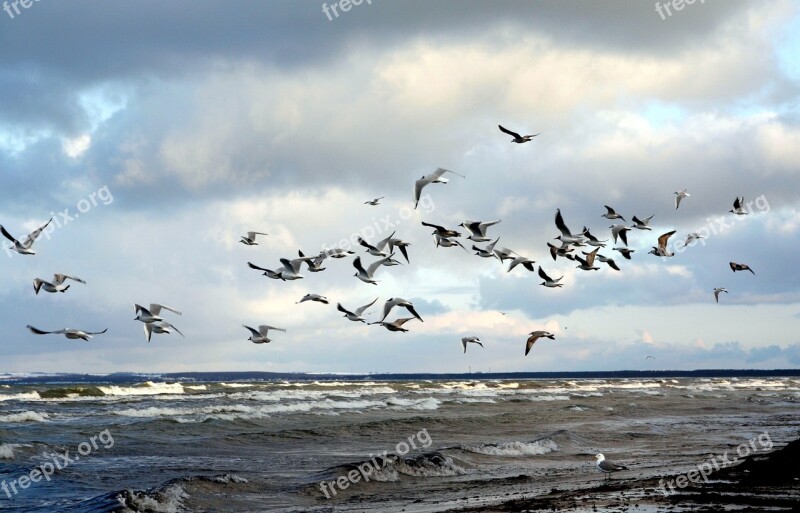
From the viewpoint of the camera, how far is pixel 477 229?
2192cm

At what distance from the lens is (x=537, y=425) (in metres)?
34.3

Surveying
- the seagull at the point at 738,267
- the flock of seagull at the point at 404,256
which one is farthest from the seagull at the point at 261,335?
the seagull at the point at 738,267

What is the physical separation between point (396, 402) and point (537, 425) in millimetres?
16666

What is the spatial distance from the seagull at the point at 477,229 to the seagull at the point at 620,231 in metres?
4.07

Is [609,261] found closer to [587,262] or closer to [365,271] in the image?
[587,262]

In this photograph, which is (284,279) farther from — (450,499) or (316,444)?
(450,499)

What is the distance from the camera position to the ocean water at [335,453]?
16906mm

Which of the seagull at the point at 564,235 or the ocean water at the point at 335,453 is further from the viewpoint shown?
the seagull at the point at 564,235

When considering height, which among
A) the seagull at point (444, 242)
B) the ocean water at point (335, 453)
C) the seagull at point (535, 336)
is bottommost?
the ocean water at point (335, 453)

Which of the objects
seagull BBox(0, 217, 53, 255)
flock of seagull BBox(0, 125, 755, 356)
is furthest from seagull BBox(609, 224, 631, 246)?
seagull BBox(0, 217, 53, 255)

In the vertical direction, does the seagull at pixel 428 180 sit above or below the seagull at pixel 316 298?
above

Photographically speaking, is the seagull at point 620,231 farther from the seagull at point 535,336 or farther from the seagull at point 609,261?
the seagull at point 535,336

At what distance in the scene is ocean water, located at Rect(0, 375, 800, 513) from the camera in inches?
666

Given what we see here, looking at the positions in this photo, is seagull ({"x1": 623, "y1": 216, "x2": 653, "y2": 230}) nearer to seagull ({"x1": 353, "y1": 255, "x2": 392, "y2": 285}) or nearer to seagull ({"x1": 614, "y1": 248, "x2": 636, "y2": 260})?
seagull ({"x1": 614, "y1": 248, "x2": 636, "y2": 260})
